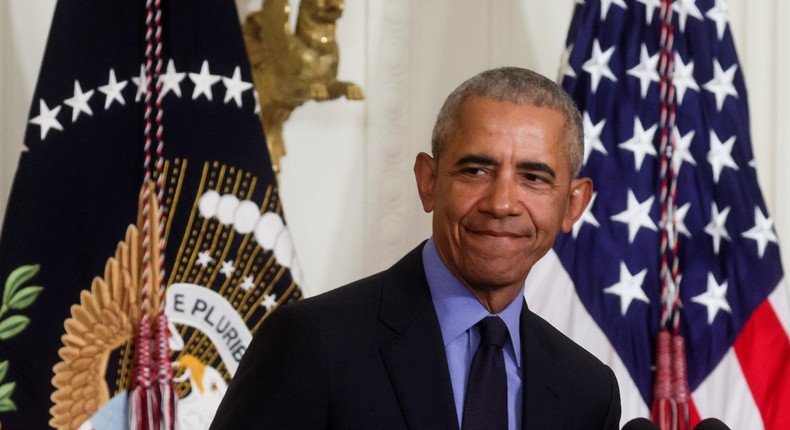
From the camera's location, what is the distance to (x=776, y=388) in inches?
97.7

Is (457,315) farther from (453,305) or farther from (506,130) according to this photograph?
(506,130)

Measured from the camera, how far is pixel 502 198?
4.43 feet

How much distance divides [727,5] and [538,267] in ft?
2.86

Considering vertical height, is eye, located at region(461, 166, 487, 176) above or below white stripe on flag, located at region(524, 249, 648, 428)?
above

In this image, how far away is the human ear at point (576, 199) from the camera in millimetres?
1500

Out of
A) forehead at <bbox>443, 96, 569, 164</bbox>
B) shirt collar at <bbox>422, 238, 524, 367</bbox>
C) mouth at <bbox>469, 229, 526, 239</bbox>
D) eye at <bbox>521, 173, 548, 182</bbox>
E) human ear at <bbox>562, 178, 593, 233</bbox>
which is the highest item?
forehead at <bbox>443, 96, 569, 164</bbox>

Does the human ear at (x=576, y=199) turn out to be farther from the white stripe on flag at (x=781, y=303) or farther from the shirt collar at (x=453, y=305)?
the white stripe on flag at (x=781, y=303)

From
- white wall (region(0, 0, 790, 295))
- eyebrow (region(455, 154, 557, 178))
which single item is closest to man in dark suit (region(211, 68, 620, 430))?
eyebrow (region(455, 154, 557, 178))

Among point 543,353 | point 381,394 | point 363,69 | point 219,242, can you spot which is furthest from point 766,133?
point 381,394

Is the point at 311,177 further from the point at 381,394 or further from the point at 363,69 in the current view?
the point at 381,394

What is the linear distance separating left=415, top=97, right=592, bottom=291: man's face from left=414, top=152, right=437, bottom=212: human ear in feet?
0.12

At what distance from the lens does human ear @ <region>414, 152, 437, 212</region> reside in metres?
1.48

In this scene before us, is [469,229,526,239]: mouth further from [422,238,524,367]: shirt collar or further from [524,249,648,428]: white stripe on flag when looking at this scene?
[524,249,648,428]: white stripe on flag

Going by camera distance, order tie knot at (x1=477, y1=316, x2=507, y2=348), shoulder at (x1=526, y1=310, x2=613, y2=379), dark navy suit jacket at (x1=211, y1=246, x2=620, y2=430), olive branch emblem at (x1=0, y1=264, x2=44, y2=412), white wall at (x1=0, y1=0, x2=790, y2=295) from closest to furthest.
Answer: dark navy suit jacket at (x1=211, y1=246, x2=620, y2=430) < tie knot at (x1=477, y1=316, x2=507, y2=348) < shoulder at (x1=526, y1=310, x2=613, y2=379) < olive branch emblem at (x1=0, y1=264, x2=44, y2=412) < white wall at (x1=0, y1=0, x2=790, y2=295)
